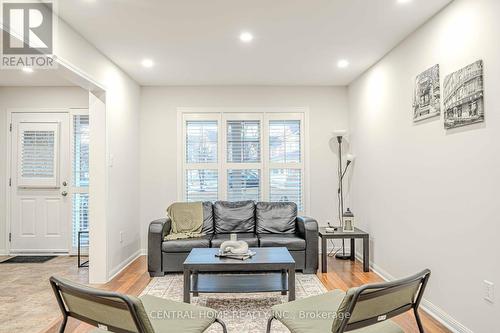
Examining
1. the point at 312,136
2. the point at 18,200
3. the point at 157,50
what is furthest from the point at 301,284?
the point at 18,200

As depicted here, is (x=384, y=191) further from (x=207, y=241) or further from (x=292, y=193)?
(x=207, y=241)

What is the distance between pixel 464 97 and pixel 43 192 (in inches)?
225

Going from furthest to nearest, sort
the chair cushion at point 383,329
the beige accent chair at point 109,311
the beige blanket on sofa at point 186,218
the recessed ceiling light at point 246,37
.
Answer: the beige blanket on sofa at point 186,218 → the recessed ceiling light at point 246,37 → the chair cushion at point 383,329 → the beige accent chair at point 109,311

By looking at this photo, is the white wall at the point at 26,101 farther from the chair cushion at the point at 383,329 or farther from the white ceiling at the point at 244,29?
the chair cushion at the point at 383,329

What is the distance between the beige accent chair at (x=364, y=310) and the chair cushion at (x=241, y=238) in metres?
2.08

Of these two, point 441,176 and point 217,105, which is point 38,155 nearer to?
point 217,105

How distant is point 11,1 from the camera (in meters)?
2.47

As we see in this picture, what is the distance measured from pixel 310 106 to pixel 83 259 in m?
4.19

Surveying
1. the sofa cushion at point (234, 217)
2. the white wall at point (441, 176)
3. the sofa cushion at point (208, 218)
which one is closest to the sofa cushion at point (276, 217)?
the sofa cushion at point (234, 217)

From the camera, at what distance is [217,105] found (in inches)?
219

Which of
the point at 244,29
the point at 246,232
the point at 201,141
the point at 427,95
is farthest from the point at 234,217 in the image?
the point at 427,95

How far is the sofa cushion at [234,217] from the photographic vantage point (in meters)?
4.89

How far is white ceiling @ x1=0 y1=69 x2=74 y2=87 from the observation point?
A: 4.78 metres

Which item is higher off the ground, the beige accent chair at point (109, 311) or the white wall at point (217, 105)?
the white wall at point (217, 105)
